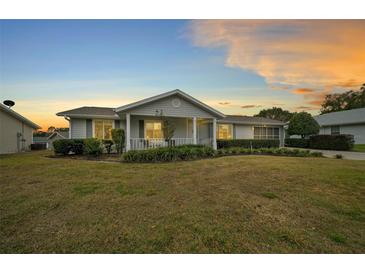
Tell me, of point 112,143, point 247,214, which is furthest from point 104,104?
point 247,214

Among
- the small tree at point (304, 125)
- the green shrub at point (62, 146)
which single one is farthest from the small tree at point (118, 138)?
the small tree at point (304, 125)

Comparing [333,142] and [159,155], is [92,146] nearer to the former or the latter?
[159,155]

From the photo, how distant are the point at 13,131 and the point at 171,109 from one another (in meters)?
18.5

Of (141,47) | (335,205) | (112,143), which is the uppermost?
(141,47)

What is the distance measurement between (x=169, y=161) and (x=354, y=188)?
7.12m

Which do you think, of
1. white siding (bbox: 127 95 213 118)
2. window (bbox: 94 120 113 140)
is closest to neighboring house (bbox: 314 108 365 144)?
white siding (bbox: 127 95 213 118)

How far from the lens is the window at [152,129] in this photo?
14.8 m

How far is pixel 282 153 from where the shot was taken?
1293 cm

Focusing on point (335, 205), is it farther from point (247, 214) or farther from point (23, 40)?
point (23, 40)

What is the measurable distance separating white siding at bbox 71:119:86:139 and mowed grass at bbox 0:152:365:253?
26.3 feet

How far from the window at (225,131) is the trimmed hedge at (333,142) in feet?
33.4

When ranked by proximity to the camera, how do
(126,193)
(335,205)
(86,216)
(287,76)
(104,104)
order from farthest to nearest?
(104,104), (287,76), (126,193), (335,205), (86,216)

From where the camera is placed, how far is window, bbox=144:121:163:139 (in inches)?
585

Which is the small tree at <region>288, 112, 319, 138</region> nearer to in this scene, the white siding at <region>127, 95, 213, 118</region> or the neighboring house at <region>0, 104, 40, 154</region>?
the white siding at <region>127, 95, 213, 118</region>
